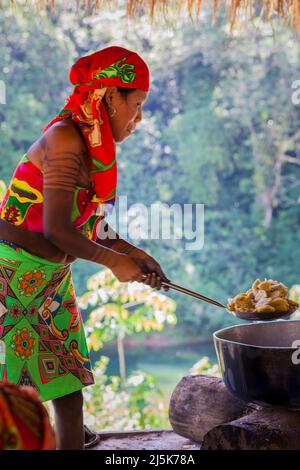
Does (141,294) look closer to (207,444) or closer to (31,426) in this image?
(207,444)

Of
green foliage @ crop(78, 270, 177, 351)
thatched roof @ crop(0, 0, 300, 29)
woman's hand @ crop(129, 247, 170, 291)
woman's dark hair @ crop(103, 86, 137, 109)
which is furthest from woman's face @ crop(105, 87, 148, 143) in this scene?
green foliage @ crop(78, 270, 177, 351)

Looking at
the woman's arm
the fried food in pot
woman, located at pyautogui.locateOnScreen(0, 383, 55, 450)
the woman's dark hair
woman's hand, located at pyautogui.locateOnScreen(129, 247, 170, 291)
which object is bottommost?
woman, located at pyautogui.locateOnScreen(0, 383, 55, 450)

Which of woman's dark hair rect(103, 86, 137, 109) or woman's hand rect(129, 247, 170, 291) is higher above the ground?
woman's dark hair rect(103, 86, 137, 109)

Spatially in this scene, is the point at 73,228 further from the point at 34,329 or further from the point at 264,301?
the point at 264,301

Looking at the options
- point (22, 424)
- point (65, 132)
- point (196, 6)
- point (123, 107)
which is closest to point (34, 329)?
point (65, 132)

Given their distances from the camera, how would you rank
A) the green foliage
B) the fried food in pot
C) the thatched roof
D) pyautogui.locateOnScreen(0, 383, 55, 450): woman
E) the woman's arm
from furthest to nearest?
the green foliage
the thatched roof
the fried food in pot
the woman's arm
pyautogui.locateOnScreen(0, 383, 55, 450): woman

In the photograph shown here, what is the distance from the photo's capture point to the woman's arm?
1.74m

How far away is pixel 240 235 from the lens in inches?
340

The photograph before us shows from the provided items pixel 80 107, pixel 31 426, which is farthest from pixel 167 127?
pixel 31 426

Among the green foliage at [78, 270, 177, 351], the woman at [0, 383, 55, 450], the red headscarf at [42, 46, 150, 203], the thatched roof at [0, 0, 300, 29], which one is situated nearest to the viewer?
the woman at [0, 383, 55, 450]

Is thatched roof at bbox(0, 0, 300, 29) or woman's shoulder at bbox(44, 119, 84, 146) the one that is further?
thatched roof at bbox(0, 0, 300, 29)

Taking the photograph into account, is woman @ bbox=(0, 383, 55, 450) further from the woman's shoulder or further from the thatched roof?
the thatched roof

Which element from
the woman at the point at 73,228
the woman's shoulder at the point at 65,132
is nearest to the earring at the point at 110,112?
the woman at the point at 73,228

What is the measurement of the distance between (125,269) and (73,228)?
19cm
